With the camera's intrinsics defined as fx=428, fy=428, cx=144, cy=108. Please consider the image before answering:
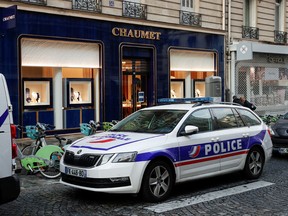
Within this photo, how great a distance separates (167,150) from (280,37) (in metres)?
18.5

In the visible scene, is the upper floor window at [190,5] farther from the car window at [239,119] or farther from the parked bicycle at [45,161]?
the parked bicycle at [45,161]

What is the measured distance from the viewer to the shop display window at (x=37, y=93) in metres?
13.3

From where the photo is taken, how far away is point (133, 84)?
16.5 meters

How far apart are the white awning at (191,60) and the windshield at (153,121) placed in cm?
999

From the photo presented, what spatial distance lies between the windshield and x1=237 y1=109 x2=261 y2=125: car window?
5.07ft

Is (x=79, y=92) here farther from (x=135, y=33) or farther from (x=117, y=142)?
(x=117, y=142)

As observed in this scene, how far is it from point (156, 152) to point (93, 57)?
9033mm

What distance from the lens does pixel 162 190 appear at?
6539mm

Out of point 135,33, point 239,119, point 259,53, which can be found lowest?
point 239,119

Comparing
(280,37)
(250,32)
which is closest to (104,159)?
(250,32)

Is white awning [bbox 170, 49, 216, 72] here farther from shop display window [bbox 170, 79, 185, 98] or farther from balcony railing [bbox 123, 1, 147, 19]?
balcony railing [bbox 123, 1, 147, 19]

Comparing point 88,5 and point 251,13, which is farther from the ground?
point 251,13

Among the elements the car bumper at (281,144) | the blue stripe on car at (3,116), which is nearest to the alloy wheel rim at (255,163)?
the car bumper at (281,144)

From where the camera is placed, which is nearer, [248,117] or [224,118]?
[224,118]
